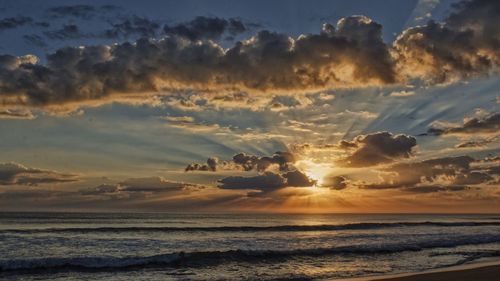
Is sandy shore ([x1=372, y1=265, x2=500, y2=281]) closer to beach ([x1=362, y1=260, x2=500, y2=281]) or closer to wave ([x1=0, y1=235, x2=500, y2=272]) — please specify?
beach ([x1=362, y1=260, x2=500, y2=281])

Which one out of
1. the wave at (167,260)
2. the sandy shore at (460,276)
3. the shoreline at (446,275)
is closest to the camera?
the sandy shore at (460,276)

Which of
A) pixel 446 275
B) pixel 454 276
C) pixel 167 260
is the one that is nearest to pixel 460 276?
pixel 454 276

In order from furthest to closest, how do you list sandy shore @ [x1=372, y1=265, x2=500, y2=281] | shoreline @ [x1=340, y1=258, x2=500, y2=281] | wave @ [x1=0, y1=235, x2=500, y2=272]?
1. wave @ [x1=0, y1=235, x2=500, y2=272]
2. shoreline @ [x1=340, y1=258, x2=500, y2=281]
3. sandy shore @ [x1=372, y1=265, x2=500, y2=281]

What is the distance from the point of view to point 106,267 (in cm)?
2522

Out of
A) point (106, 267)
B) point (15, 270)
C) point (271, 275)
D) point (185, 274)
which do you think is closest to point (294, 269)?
point (271, 275)

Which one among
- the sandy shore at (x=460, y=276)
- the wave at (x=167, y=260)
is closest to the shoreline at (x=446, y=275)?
the sandy shore at (x=460, y=276)

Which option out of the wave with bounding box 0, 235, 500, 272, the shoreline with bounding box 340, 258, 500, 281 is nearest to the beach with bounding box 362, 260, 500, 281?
the shoreline with bounding box 340, 258, 500, 281

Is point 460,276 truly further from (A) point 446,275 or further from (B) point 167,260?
(B) point 167,260

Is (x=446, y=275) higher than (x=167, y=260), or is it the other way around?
(x=167, y=260)

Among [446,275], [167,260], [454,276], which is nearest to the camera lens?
[454,276]

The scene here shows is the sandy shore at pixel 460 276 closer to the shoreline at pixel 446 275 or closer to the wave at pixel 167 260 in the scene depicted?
the shoreline at pixel 446 275

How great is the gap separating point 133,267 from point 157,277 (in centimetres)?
432

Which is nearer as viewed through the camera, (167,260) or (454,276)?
(454,276)

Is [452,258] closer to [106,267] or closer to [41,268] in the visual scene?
[106,267]
